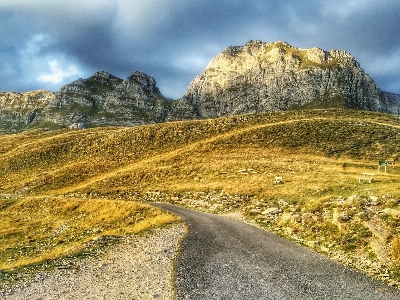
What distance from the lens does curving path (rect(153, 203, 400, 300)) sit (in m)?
11.8

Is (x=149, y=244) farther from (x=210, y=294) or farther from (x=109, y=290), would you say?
(x=210, y=294)

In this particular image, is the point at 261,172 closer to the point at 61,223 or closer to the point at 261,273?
the point at 61,223

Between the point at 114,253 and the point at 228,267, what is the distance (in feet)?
24.5

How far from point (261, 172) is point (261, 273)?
34470mm

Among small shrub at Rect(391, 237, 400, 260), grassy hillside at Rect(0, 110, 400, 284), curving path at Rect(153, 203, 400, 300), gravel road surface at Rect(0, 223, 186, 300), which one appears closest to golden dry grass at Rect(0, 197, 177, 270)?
grassy hillside at Rect(0, 110, 400, 284)

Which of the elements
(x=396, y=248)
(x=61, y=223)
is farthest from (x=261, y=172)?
(x=396, y=248)

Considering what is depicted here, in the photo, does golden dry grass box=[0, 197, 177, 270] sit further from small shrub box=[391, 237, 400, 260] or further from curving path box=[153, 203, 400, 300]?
small shrub box=[391, 237, 400, 260]

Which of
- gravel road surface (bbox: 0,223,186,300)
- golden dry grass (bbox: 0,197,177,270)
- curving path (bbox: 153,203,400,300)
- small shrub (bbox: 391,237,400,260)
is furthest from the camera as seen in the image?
golden dry grass (bbox: 0,197,177,270)

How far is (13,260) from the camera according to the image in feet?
82.6

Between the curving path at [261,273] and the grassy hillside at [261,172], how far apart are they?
149 centimetres

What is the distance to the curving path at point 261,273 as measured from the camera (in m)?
11.8

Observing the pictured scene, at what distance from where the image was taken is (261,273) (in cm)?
1395

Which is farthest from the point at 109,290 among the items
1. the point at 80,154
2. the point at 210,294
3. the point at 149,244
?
the point at 80,154

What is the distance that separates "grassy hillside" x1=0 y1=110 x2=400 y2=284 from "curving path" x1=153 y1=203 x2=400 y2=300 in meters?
1.49
